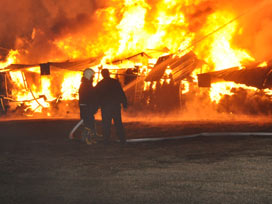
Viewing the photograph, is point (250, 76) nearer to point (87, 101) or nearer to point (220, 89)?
point (220, 89)

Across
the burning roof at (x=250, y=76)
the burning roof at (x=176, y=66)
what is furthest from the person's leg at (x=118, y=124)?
the burning roof at (x=176, y=66)

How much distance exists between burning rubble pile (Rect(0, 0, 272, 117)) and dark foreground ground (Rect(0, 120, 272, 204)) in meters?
7.09

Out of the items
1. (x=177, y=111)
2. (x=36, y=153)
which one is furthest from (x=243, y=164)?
(x=177, y=111)

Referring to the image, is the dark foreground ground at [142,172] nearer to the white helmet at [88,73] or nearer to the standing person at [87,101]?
the standing person at [87,101]

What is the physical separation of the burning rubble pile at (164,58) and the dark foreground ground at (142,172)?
7.09m

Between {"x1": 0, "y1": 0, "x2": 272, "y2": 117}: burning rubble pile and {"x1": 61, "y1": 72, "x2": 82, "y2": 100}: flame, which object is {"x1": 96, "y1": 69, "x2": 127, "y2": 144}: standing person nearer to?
{"x1": 0, "y1": 0, "x2": 272, "y2": 117}: burning rubble pile

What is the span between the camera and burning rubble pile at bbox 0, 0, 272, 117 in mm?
17156

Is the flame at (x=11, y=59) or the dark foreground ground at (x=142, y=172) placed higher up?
the flame at (x=11, y=59)

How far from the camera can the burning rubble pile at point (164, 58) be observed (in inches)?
675

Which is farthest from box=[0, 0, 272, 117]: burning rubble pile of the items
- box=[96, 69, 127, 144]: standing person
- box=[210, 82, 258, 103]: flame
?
box=[96, 69, 127, 144]: standing person

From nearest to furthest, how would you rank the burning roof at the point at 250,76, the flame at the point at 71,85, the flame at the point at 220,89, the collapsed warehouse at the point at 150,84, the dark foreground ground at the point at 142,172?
the dark foreground ground at the point at 142,172, the burning roof at the point at 250,76, the collapsed warehouse at the point at 150,84, the flame at the point at 220,89, the flame at the point at 71,85

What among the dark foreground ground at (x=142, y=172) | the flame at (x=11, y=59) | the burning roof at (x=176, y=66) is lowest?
the dark foreground ground at (x=142, y=172)

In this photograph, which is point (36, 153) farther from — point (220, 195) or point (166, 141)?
point (220, 195)

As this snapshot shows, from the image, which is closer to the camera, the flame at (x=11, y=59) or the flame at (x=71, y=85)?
the flame at (x=71, y=85)
